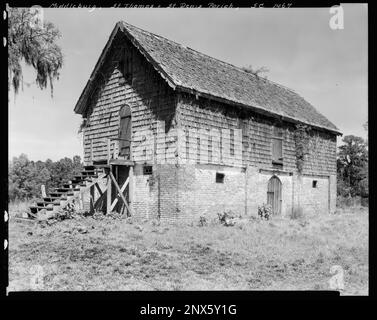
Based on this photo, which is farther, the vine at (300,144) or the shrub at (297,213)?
the vine at (300,144)

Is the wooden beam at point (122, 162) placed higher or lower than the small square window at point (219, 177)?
higher

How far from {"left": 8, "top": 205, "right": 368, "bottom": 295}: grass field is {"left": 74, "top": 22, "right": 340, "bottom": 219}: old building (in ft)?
7.78

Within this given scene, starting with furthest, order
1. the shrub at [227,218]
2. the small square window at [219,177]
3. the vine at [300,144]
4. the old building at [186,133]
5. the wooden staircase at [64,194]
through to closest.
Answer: the vine at [300,144] → the small square window at [219,177] → the old building at [186,133] → the shrub at [227,218] → the wooden staircase at [64,194]

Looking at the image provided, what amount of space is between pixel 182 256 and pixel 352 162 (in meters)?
44.4

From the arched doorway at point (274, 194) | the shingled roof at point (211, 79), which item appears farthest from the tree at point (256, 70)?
the arched doorway at point (274, 194)

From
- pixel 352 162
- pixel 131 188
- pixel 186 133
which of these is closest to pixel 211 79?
pixel 186 133

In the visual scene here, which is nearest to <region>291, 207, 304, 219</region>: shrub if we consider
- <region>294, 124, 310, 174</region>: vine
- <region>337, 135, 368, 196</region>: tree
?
<region>294, 124, 310, 174</region>: vine

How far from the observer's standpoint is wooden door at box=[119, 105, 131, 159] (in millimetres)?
17172

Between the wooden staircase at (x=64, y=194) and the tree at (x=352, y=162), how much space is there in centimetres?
3577

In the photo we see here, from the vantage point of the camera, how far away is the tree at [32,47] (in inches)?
382

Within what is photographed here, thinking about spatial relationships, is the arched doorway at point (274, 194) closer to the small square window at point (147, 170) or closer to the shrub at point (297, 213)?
the shrub at point (297, 213)

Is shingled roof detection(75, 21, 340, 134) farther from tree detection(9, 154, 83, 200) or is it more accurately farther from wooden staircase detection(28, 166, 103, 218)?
tree detection(9, 154, 83, 200)

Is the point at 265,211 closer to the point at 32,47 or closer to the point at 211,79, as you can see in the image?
the point at 211,79
